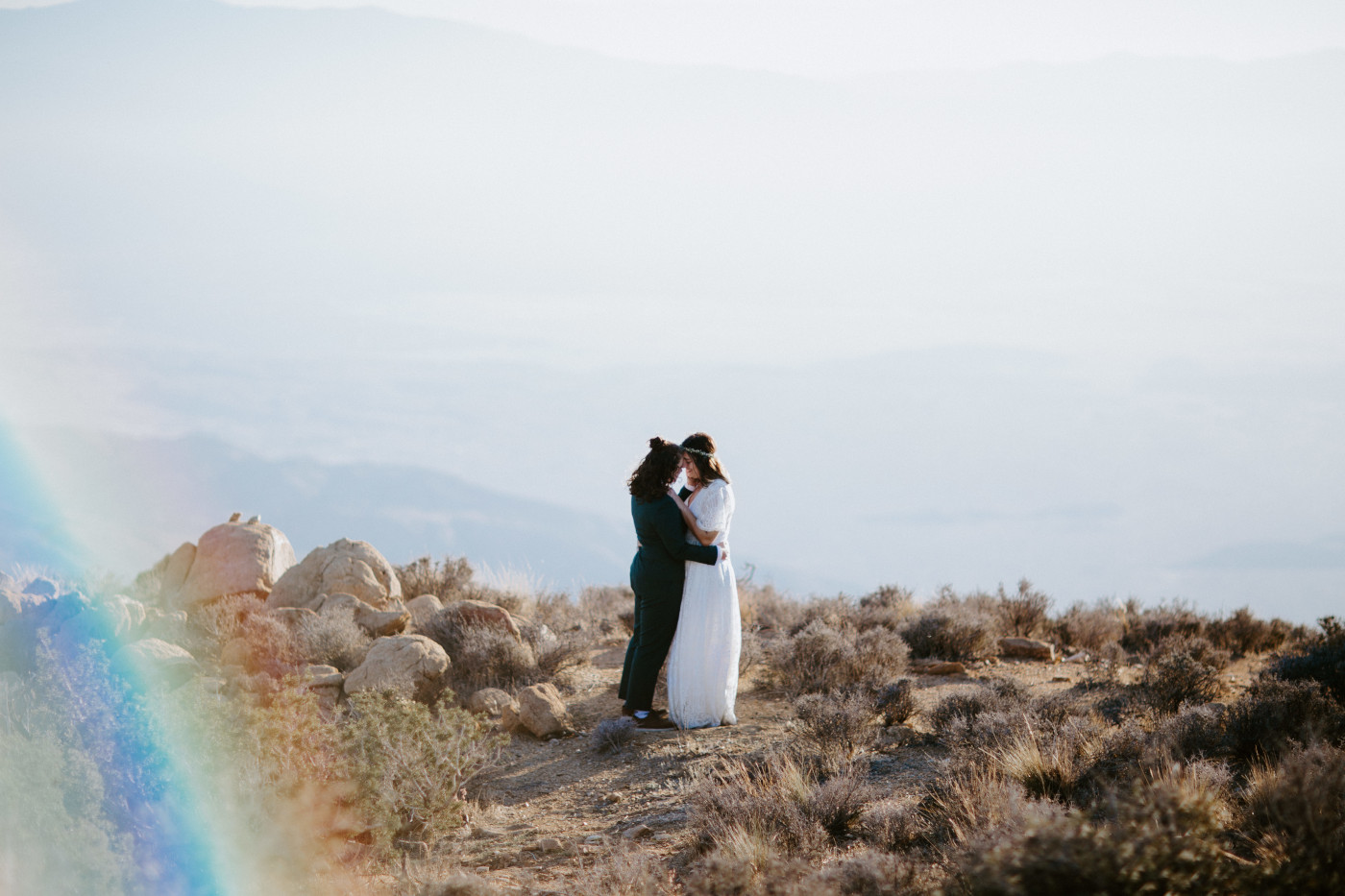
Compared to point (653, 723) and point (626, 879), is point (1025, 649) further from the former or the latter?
point (626, 879)

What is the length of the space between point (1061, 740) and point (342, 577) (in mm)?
9017

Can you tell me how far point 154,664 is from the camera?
9375 mm

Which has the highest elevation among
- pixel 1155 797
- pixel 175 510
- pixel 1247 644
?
pixel 1155 797

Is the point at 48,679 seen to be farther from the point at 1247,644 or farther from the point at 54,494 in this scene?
the point at 54,494

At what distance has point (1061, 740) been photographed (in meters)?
6.53

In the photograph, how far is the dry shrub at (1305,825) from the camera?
398 centimetres

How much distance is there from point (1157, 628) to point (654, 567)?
880cm

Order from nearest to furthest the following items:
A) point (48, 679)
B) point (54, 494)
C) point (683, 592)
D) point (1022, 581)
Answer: point (48, 679) < point (683, 592) < point (1022, 581) < point (54, 494)

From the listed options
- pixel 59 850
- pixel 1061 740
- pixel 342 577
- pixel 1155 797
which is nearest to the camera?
pixel 1155 797

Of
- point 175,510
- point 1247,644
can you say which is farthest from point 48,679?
point 175,510

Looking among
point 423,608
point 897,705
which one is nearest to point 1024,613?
point 897,705

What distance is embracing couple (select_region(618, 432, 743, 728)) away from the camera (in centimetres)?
844

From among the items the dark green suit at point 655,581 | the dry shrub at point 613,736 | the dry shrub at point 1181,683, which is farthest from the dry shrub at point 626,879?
the dry shrub at point 1181,683

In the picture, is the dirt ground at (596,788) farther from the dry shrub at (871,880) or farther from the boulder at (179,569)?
the boulder at (179,569)
